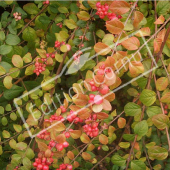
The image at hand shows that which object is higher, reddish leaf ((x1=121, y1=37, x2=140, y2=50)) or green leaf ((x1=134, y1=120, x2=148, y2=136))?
reddish leaf ((x1=121, y1=37, x2=140, y2=50))

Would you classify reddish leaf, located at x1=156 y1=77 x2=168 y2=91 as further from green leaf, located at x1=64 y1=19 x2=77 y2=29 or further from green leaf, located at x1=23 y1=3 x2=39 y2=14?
green leaf, located at x1=23 y1=3 x2=39 y2=14

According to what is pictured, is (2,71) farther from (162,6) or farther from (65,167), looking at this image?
(162,6)

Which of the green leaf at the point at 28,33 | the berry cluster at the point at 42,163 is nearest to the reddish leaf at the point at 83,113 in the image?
the berry cluster at the point at 42,163

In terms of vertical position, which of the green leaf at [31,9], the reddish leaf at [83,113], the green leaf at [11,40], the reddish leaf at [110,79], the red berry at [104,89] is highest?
the green leaf at [31,9]

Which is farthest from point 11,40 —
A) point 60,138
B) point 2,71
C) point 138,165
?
point 138,165

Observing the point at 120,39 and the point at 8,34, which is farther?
the point at 8,34

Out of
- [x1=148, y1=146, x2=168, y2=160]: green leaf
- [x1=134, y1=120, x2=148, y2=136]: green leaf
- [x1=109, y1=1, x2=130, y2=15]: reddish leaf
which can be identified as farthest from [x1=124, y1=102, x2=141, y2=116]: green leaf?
[x1=109, y1=1, x2=130, y2=15]: reddish leaf

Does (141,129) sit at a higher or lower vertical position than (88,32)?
lower

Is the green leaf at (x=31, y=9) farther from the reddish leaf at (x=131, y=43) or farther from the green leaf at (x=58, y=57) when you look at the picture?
the reddish leaf at (x=131, y=43)

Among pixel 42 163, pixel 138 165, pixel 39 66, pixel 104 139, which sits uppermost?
pixel 39 66

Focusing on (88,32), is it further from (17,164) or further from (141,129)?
(17,164)

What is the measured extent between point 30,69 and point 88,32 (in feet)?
1.05

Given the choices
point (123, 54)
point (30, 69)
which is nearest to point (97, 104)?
point (123, 54)

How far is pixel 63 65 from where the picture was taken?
1.12 m
